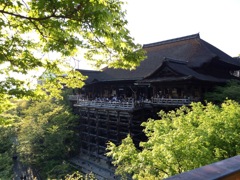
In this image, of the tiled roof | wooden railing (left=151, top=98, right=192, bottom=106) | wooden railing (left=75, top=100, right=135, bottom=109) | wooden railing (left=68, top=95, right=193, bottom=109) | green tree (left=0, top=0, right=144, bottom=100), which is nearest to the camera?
green tree (left=0, top=0, right=144, bottom=100)

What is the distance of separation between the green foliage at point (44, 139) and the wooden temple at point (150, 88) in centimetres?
350

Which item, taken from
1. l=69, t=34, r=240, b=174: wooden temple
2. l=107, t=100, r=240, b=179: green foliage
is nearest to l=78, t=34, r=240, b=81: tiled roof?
l=69, t=34, r=240, b=174: wooden temple

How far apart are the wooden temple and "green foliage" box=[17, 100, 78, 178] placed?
3496 mm

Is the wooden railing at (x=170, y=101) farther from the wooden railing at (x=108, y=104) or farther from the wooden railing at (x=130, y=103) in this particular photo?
the wooden railing at (x=108, y=104)

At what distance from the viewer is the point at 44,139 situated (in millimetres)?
23828

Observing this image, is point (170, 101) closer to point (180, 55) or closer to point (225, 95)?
point (225, 95)

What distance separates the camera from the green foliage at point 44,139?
22906 millimetres

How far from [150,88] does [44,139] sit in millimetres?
13294

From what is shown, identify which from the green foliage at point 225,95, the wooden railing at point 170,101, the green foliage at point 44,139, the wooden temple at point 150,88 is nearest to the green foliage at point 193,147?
the wooden railing at point 170,101

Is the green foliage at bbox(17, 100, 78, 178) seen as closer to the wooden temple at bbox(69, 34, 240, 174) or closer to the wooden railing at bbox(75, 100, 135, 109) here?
the wooden railing at bbox(75, 100, 135, 109)

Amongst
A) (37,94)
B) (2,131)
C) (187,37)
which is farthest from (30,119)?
(187,37)

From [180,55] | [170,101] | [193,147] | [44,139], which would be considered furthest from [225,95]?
[44,139]

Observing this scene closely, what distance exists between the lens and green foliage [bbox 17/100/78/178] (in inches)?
902

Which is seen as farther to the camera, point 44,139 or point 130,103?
point 44,139
